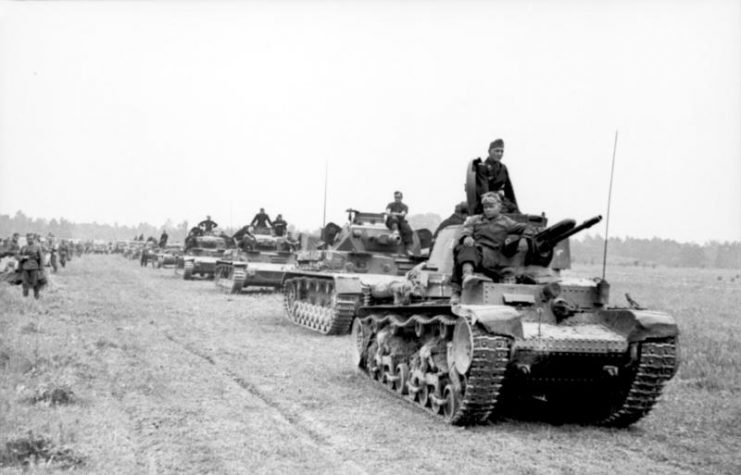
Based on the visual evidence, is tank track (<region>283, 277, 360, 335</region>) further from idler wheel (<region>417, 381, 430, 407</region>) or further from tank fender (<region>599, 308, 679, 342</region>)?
tank fender (<region>599, 308, 679, 342</region>)

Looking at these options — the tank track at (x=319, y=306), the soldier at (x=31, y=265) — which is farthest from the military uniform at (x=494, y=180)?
the soldier at (x=31, y=265)

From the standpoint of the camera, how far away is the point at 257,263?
24.7 meters

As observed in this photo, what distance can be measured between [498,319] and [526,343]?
48cm

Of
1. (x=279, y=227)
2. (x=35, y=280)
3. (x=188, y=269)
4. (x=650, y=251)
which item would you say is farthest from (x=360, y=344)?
(x=650, y=251)

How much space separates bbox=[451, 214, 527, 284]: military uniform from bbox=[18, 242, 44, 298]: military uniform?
1310 centimetres

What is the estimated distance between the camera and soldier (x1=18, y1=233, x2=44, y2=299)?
18.2 meters

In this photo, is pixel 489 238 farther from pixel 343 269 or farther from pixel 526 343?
pixel 343 269

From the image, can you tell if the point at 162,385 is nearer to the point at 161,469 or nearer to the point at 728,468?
the point at 161,469

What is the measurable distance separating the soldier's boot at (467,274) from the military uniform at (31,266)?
13.4 metres

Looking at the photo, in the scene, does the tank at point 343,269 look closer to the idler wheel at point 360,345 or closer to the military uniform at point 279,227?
the idler wheel at point 360,345

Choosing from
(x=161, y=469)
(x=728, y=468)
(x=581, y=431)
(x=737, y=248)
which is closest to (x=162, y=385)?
(x=161, y=469)

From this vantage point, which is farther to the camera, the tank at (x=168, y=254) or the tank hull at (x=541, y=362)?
the tank at (x=168, y=254)

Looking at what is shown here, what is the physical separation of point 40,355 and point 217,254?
22.7 metres

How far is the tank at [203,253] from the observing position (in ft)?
103
